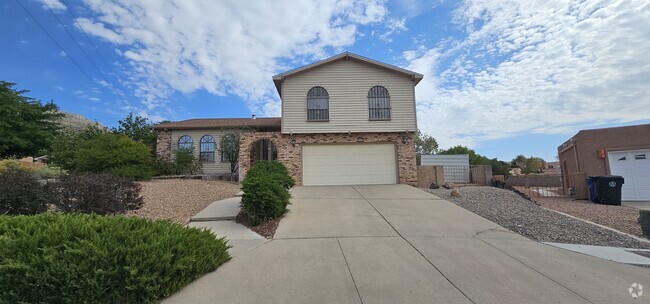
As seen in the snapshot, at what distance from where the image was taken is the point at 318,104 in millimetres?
15992

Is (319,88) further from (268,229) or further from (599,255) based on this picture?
(599,255)

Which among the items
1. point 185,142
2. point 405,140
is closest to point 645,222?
point 405,140

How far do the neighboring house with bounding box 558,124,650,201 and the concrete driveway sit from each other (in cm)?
1074

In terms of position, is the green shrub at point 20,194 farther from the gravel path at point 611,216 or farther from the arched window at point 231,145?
the gravel path at point 611,216

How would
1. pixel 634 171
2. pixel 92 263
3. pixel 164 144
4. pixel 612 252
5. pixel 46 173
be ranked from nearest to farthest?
pixel 92 263 → pixel 612 252 → pixel 634 171 → pixel 46 173 → pixel 164 144

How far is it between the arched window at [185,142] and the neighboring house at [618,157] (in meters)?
20.1

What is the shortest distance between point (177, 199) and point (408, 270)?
8221 mm

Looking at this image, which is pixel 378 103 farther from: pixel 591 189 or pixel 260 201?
pixel 260 201

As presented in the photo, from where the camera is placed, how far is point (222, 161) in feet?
62.6

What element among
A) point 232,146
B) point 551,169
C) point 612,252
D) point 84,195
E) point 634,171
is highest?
point 232,146

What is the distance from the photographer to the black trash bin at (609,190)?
12.1 m

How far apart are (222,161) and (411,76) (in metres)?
11.8

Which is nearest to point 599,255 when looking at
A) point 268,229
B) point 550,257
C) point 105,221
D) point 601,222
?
point 550,257

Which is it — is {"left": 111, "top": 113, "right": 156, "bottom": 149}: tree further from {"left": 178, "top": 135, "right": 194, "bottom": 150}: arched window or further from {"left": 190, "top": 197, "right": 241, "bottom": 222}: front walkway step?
{"left": 190, "top": 197, "right": 241, "bottom": 222}: front walkway step
